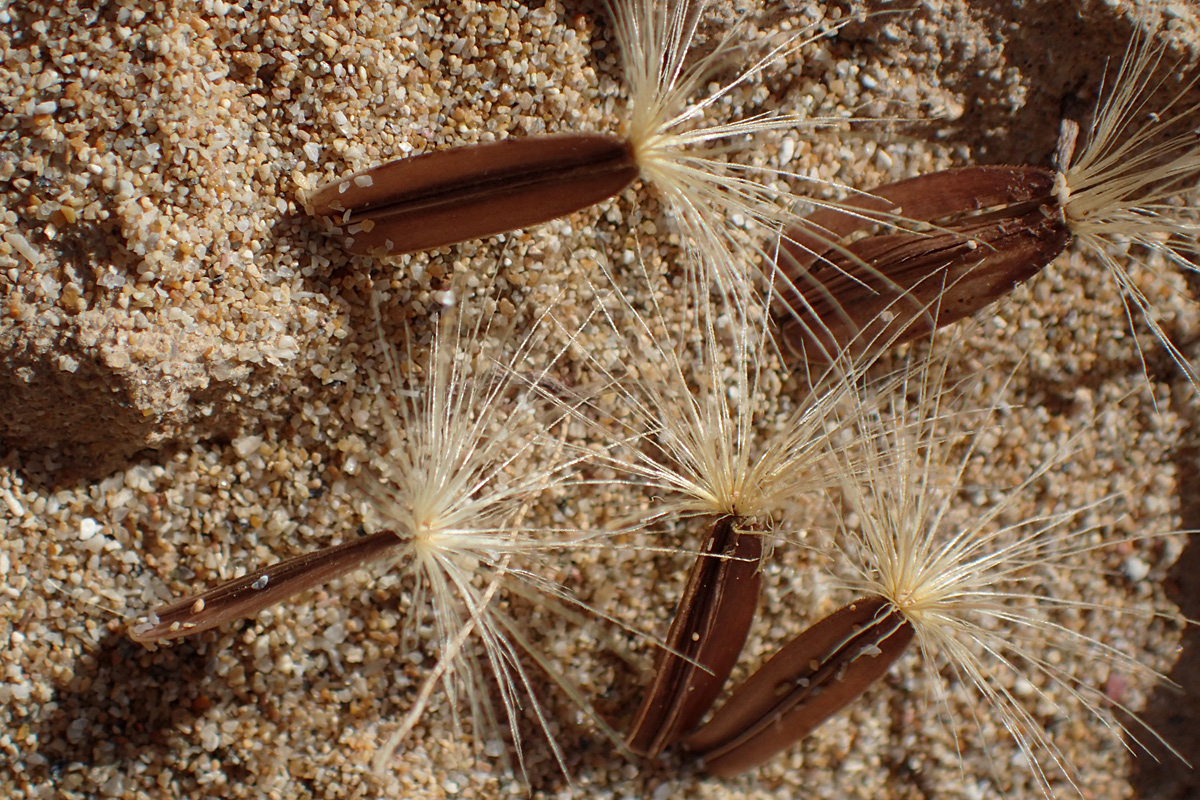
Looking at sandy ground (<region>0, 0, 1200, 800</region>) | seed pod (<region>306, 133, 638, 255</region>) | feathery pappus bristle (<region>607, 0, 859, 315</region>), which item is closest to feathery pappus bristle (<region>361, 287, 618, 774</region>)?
sandy ground (<region>0, 0, 1200, 800</region>)

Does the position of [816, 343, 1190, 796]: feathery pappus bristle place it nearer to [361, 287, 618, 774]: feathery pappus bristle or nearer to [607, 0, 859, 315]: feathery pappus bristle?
[607, 0, 859, 315]: feathery pappus bristle

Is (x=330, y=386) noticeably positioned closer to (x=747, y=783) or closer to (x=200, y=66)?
(x=200, y=66)

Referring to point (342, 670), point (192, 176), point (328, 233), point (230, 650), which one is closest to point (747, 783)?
point (342, 670)

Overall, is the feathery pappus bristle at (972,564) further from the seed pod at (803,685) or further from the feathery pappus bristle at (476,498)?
the feathery pappus bristle at (476,498)

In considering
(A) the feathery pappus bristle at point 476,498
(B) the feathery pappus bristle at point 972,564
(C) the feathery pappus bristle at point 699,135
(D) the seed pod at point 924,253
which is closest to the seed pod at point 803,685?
(B) the feathery pappus bristle at point 972,564

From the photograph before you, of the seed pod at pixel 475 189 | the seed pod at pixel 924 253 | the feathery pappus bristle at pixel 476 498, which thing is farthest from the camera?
the seed pod at pixel 924 253

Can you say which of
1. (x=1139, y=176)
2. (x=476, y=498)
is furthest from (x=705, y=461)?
(x=1139, y=176)
